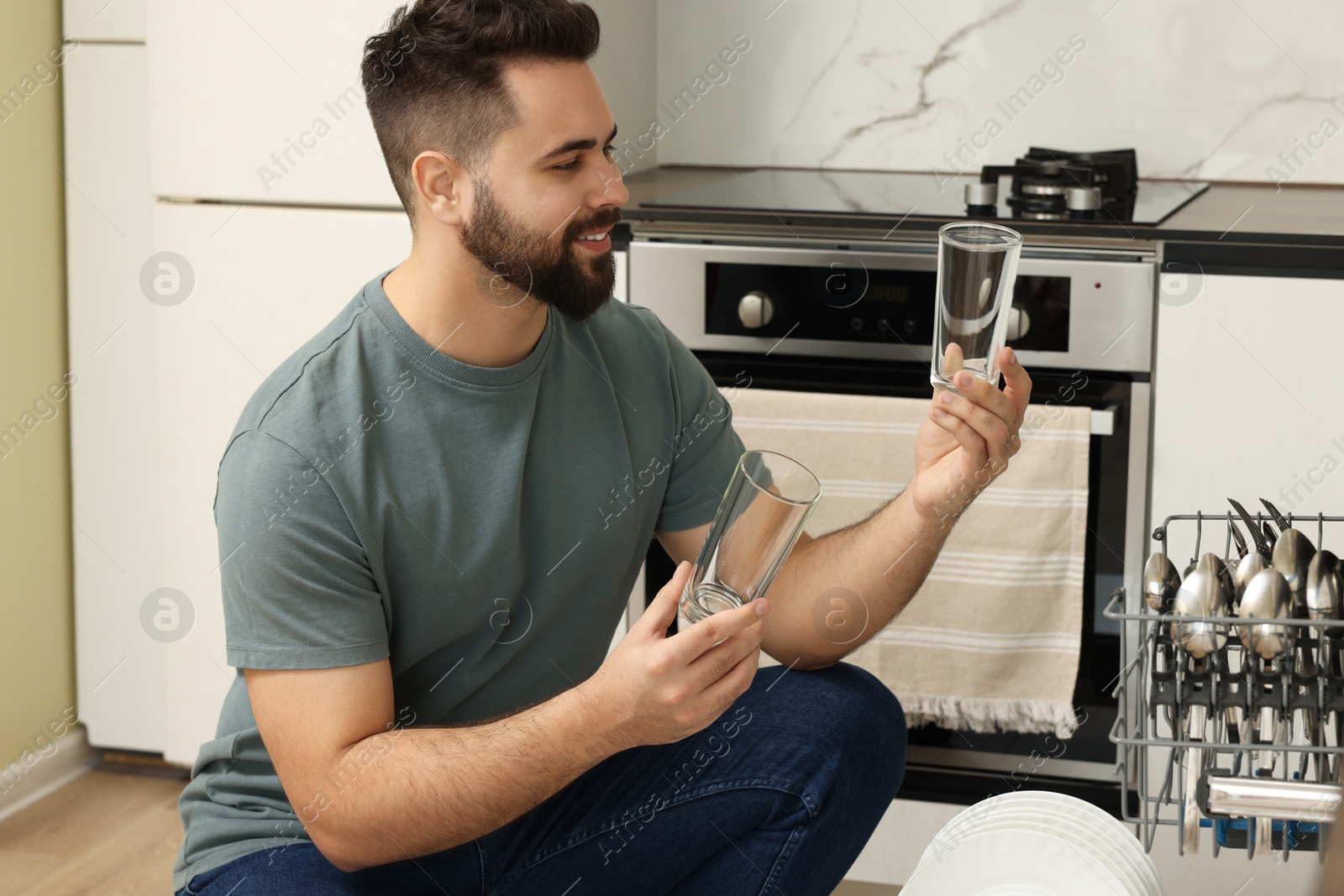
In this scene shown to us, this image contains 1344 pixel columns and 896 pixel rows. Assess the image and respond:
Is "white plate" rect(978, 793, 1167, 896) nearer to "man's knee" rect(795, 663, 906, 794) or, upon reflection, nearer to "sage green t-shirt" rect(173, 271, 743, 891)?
"man's knee" rect(795, 663, 906, 794)

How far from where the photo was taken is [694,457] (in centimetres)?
149

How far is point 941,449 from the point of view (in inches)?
50.4

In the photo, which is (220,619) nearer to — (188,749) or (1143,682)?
(188,749)

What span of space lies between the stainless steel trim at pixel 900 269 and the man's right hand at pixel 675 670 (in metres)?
0.87

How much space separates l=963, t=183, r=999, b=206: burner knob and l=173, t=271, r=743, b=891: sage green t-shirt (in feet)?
2.20

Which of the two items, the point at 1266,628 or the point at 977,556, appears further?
the point at 977,556

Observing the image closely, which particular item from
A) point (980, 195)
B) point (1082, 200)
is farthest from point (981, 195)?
point (1082, 200)

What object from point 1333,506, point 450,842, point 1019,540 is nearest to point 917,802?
point 1019,540

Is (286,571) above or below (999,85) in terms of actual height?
below

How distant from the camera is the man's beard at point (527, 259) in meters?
1.33

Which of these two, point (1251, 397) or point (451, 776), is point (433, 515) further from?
point (1251, 397)

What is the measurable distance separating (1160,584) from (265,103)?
60.2 inches

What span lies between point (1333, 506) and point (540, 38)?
121cm

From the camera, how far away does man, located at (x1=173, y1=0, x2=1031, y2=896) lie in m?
1.16
